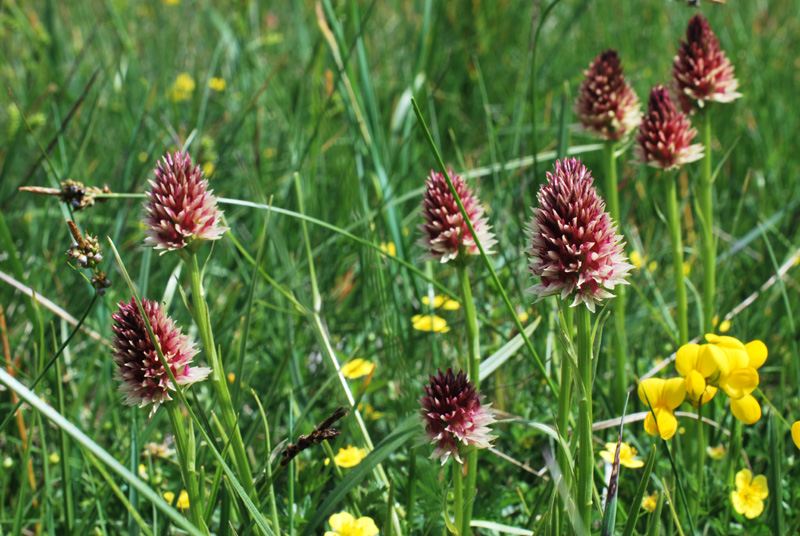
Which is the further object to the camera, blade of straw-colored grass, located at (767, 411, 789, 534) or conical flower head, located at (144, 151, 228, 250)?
blade of straw-colored grass, located at (767, 411, 789, 534)

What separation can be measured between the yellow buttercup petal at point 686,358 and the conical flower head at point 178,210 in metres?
0.87

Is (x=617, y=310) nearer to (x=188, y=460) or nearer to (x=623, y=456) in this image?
(x=623, y=456)

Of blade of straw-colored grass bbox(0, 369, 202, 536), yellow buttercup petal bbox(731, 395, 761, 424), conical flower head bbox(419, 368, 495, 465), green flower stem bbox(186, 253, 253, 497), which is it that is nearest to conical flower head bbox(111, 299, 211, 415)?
green flower stem bbox(186, 253, 253, 497)

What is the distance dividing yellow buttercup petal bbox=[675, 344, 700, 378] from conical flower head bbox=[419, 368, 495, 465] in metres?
0.40

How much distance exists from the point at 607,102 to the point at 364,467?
113 cm

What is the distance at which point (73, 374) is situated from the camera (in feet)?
6.75

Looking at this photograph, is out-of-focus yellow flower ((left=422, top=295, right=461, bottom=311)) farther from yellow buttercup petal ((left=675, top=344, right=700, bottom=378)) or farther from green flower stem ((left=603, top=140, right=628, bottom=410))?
yellow buttercup petal ((left=675, top=344, right=700, bottom=378))

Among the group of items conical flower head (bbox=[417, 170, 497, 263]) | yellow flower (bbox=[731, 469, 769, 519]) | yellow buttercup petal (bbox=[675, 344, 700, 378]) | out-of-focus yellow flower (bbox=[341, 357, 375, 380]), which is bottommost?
yellow flower (bbox=[731, 469, 769, 519])

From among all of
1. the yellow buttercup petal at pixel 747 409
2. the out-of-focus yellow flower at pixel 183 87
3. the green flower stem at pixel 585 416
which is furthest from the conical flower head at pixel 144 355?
the out-of-focus yellow flower at pixel 183 87

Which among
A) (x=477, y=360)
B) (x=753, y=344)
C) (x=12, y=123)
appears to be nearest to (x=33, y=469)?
(x=477, y=360)

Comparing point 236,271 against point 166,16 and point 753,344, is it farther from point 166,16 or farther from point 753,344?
point 166,16

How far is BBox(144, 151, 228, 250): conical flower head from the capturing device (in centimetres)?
114

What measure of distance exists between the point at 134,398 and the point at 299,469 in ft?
2.27

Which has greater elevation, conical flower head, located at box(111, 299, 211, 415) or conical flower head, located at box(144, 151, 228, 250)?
conical flower head, located at box(144, 151, 228, 250)
